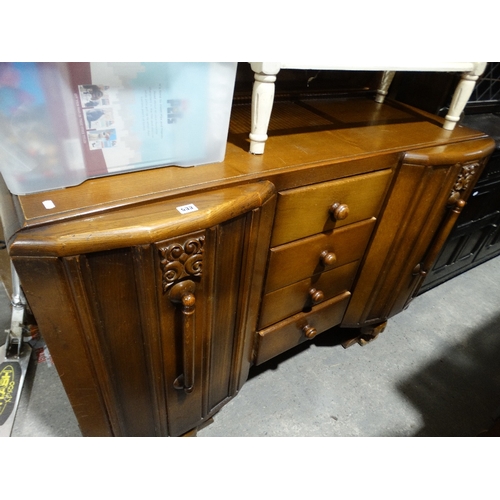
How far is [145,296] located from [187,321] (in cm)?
10

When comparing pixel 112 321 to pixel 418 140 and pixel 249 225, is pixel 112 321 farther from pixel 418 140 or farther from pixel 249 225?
pixel 418 140

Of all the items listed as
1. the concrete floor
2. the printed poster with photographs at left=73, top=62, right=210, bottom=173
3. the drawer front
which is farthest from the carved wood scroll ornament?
the concrete floor

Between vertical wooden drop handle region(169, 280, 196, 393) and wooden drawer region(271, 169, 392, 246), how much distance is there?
26cm

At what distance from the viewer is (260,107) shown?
72 cm

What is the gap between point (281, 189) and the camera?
751 millimetres

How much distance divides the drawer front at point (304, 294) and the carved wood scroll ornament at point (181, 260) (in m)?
0.34

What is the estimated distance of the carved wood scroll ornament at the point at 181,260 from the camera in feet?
1.94

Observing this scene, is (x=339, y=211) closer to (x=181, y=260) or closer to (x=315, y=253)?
(x=315, y=253)

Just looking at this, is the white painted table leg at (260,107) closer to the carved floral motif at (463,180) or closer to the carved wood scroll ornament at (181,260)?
the carved wood scroll ornament at (181,260)

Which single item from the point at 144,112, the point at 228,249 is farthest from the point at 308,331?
the point at 144,112

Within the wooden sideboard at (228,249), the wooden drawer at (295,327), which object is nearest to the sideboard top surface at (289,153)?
the wooden sideboard at (228,249)

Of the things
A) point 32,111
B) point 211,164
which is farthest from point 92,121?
point 211,164

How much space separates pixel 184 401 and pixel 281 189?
0.56 meters

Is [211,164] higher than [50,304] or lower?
higher
